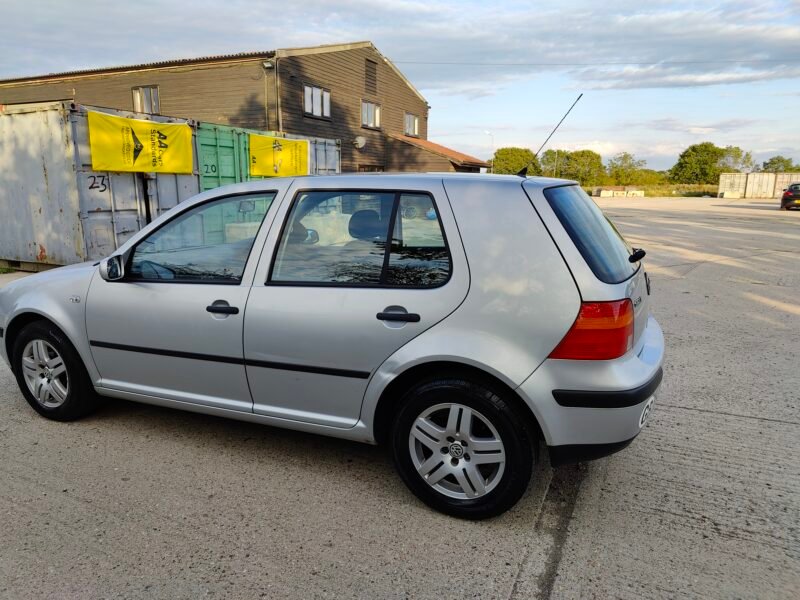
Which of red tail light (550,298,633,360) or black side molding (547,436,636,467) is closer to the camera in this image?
red tail light (550,298,633,360)

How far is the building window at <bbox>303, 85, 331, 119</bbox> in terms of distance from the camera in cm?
2242

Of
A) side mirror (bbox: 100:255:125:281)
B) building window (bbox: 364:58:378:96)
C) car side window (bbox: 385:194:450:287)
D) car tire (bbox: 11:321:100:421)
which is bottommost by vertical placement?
car tire (bbox: 11:321:100:421)

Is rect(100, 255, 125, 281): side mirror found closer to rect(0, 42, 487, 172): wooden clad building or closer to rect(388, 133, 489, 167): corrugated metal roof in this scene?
rect(0, 42, 487, 172): wooden clad building

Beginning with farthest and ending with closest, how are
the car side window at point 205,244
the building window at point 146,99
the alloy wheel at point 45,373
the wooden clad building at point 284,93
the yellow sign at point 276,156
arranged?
the building window at point 146,99 → the wooden clad building at point 284,93 → the yellow sign at point 276,156 → the alloy wheel at point 45,373 → the car side window at point 205,244

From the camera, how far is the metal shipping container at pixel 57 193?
9.35 meters

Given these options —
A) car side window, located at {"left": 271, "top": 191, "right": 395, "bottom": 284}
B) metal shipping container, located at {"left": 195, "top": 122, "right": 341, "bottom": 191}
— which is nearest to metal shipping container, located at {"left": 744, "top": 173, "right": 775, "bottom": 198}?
metal shipping container, located at {"left": 195, "top": 122, "right": 341, "bottom": 191}

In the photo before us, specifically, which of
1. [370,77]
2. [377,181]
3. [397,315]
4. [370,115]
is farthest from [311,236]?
[370,77]

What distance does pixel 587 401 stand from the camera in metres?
2.52

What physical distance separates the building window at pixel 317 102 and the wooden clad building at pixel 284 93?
1.5 inches

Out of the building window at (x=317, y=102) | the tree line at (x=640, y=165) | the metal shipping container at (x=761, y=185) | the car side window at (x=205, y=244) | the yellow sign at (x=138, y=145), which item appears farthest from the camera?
the tree line at (x=640, y=165)

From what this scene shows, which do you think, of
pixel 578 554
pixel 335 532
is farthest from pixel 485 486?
pixel 335 532

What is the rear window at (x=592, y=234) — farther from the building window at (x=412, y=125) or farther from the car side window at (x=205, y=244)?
the building window at (x=412, y=125)

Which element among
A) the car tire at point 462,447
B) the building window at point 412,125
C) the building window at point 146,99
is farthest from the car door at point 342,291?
the building window at point 412,125

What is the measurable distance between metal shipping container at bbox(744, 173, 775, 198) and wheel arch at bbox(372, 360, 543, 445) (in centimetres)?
6239
